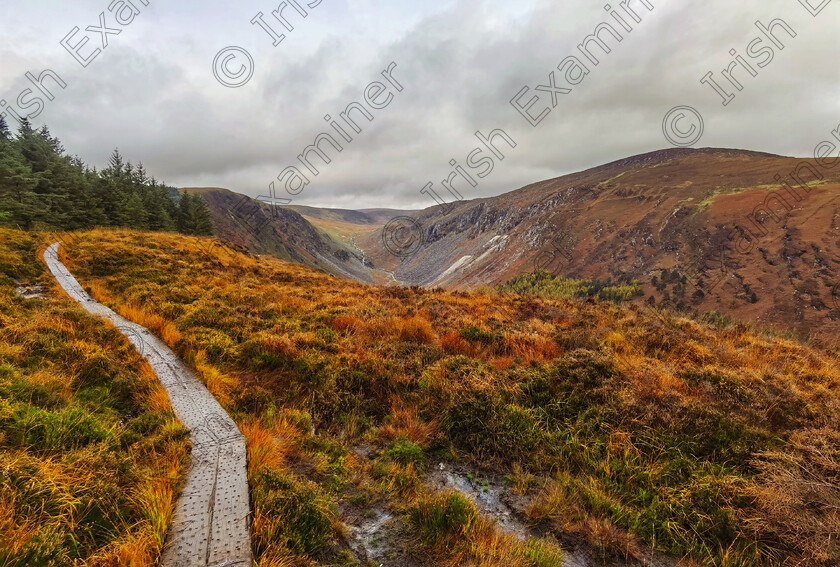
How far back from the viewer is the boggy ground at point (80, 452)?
106 inches

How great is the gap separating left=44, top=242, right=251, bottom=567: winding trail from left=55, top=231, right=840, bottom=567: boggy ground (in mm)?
160

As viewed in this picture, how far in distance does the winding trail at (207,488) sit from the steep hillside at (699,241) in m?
43.3

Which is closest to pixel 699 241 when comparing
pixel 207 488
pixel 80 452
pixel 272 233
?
pixel 207 488

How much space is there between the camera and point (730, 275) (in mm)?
41812

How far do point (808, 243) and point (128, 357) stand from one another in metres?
58.6

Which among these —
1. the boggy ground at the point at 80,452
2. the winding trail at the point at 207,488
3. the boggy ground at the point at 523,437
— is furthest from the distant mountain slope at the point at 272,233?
the winding trail at the point at 207,488

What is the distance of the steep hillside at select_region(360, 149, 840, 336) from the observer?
35.7 metres

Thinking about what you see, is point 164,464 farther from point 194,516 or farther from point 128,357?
point 128,357

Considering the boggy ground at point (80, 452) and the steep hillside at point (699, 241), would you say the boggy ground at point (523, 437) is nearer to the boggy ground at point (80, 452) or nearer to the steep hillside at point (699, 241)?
the boggy ground at point (80, 452)

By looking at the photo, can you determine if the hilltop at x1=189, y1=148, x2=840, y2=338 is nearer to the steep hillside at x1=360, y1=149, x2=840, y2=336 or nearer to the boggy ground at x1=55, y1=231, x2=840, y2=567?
the steep hillside at x1=360, y1=149, x2=840, y2=336

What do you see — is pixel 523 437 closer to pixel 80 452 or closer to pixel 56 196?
pixel 80 452

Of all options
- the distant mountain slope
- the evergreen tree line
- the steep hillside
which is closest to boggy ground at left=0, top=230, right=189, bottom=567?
the evergreen tree line

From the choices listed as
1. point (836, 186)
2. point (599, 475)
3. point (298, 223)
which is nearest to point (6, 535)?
point (599, 475)

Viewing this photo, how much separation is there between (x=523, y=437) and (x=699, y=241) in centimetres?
5914
